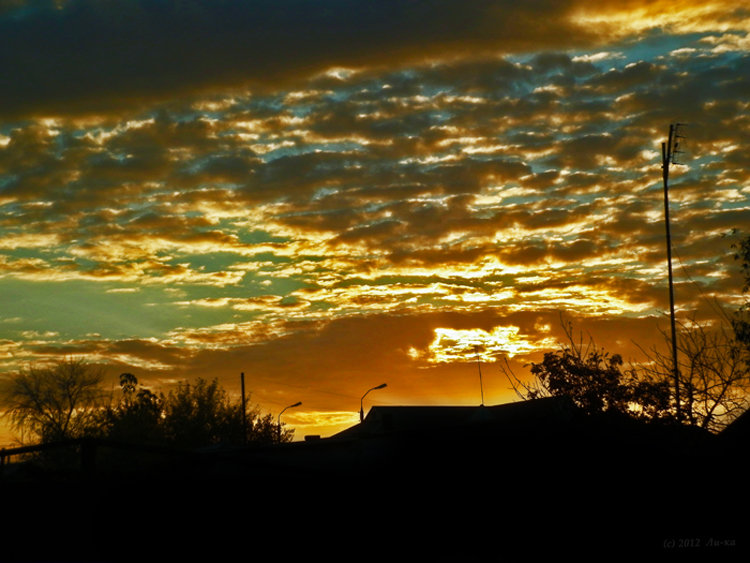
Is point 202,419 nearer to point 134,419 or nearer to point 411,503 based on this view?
point 134,419

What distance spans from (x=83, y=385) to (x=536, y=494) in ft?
190

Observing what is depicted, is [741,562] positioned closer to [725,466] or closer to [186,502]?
[725,466]

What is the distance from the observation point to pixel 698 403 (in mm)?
22438

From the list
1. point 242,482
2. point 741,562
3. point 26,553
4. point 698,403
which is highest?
point 698,403

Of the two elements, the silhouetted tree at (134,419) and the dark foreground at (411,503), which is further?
the silhouetted tree at (134,419)

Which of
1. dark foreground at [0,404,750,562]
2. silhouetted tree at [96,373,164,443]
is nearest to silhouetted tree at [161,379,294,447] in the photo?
silhouetted tree at [96,373,164,443]

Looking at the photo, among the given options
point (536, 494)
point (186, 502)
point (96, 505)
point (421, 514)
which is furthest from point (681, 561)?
point (96, 505)

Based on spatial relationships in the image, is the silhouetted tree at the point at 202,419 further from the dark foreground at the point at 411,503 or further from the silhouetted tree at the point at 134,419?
the dark foreground at the point at 411,503

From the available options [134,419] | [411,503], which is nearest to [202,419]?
[134,419]

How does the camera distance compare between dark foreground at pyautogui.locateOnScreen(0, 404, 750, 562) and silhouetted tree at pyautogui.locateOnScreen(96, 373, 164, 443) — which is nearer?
dark foreground at pyautogui.locateOnScreen(0, 404, 750, 562)

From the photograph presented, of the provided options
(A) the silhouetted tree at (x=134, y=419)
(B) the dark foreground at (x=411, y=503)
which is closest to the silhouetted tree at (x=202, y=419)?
(A) the silhouetted tree at (x=134, y=419)

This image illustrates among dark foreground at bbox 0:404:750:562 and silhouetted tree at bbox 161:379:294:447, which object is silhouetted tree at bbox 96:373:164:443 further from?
dark foreground at bbox 0:404:750:562

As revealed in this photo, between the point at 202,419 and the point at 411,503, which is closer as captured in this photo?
the point at 411,503

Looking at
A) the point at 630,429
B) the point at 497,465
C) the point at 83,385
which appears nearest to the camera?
the point at 497,465
